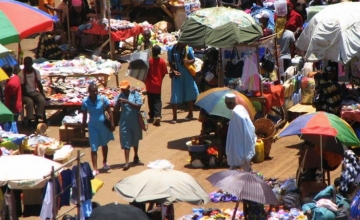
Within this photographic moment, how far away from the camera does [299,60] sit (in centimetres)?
2269

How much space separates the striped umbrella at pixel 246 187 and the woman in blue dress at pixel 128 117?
397 centimetres

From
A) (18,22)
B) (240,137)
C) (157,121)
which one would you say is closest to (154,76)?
(157,121)

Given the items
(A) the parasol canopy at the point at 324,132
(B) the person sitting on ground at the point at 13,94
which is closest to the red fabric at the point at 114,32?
(B) the person sitting on ground at the point at 13,94

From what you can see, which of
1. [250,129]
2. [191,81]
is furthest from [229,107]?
[191,81]

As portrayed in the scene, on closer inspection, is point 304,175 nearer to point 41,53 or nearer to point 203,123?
point 203,123

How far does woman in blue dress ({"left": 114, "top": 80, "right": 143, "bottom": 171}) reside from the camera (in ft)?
61.4

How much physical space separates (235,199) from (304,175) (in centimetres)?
120

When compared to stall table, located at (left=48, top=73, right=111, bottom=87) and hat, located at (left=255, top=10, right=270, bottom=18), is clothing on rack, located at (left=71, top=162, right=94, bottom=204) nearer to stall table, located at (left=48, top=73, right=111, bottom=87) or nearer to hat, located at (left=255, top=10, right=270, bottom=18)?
stall table, located at (left=48, top=73, right=111, bottom=87)

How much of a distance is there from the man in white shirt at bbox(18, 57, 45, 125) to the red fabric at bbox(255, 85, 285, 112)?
4298 mm

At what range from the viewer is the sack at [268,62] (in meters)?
20.5

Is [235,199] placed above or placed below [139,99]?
below

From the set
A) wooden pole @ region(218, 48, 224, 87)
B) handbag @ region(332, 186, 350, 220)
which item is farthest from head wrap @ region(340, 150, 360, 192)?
wooden pole @ region(218, 48, 224, 87)

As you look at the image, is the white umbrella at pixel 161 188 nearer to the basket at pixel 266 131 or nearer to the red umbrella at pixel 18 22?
the red umbrella at pixel 18 22

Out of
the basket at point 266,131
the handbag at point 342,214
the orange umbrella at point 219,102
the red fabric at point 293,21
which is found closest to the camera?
the handbag at point 342,214
